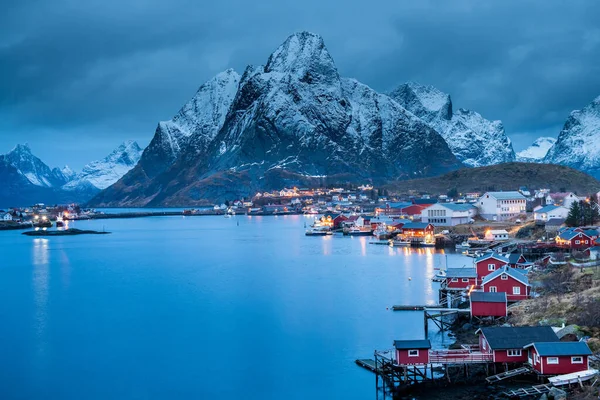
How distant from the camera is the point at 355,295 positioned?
3766 cm

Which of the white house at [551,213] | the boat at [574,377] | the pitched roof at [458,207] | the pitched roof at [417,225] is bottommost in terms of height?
the boat at [574,377]

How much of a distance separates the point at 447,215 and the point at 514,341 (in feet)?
173

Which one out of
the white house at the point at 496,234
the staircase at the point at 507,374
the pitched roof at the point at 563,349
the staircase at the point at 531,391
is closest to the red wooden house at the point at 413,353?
the staircase at the point at 507,374

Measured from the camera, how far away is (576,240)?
4572 centimetres

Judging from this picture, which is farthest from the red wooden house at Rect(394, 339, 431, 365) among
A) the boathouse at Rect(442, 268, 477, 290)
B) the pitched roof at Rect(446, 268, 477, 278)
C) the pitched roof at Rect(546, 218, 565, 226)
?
the pitched roof at Rect(546, 218, 565, 226)

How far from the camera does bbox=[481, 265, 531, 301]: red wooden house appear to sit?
1134 inches

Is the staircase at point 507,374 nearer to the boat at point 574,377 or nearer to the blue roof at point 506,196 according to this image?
the boat at point 574,377

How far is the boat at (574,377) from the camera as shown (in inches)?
701

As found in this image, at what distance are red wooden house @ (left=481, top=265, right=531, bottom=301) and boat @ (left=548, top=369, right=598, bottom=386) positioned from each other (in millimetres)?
10816

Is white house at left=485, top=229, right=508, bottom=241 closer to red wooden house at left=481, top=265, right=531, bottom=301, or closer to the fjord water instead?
the fjord water

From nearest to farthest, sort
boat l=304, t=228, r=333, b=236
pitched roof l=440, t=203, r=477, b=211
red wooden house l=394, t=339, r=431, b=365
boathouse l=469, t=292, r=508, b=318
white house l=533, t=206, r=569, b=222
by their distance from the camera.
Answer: red wooden house l=394, t=339, r=431, b=365
boathouse l=469, t=292, r=508, b=318
white house l=533, t=206, r=569, b=222
pitched roof l=440, t=203, r=477, b=211
boat l=304, t=228, r=333, b=236

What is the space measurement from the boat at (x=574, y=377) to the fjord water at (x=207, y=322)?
5.91 metres

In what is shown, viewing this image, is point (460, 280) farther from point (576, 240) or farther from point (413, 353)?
point (576, 240)

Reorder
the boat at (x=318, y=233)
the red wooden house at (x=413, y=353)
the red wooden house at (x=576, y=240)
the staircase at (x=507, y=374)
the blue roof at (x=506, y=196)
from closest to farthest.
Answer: the staircase at (x=507, y=374) → the red wooden house at (x=413, y=353) → the red wooden house at (x=576, y=240) → the blue roof at (x=506, y=196) → the boat at (x=318, y=233)
